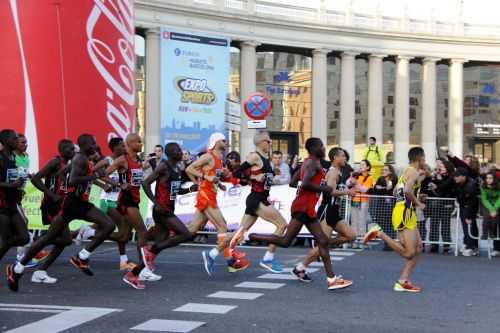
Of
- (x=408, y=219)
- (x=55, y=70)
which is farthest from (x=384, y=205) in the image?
(x=55, y=70)

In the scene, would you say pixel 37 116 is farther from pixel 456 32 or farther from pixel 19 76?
pixel 456 32

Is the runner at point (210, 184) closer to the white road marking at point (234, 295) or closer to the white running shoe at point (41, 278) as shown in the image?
the white road marking at point (234, 295)

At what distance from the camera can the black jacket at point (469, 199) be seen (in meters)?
16.0

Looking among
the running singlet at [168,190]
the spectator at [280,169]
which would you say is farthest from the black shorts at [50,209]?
the spectator at [280,169]

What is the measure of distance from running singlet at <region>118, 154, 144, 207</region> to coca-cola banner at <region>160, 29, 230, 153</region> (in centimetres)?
2142

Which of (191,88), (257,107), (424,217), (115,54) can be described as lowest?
(424,217)

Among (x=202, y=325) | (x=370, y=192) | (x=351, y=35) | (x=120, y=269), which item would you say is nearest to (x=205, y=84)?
(x=351, y=35)

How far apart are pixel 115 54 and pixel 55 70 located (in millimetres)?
1195

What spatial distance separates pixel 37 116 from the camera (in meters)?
14.3

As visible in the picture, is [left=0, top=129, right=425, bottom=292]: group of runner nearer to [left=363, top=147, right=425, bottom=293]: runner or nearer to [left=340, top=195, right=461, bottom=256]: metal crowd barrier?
[left=363, top=147, right=425, bottom=293]: runner

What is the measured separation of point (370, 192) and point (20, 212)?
8.94 metres

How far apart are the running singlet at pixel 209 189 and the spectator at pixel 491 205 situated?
616 centimetres

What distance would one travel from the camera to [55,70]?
14359mm

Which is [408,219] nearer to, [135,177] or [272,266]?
[272,266]
